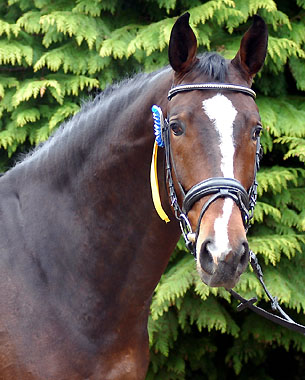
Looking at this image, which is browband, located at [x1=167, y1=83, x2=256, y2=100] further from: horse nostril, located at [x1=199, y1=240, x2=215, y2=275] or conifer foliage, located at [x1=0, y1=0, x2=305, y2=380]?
conifer foliage, located at [x1=0, y1=0, x2=305, y2=380]

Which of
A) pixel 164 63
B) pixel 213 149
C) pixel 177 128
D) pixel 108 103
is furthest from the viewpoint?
pixel 164 63

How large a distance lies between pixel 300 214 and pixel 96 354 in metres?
2.61

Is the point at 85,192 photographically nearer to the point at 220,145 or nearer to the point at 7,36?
the point at 220,145

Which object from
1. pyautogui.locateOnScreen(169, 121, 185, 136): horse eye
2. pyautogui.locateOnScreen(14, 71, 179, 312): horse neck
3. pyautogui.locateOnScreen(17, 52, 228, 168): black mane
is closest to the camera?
pyautogui.locateOnScreen(169, 121, 185, 136): horse eye

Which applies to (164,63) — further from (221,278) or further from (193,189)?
(221,278)

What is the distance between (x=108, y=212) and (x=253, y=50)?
3.11 feet

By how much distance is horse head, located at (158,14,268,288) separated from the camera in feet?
5.93

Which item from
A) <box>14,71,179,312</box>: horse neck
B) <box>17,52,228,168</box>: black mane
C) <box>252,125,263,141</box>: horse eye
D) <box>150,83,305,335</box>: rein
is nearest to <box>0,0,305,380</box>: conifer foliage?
<box>17,52,228,168</box>: black mane

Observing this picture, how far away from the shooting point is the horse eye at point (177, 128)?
200 cm

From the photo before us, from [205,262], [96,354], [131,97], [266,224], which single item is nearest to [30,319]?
[96,354]


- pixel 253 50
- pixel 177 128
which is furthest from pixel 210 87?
pixel 253 50

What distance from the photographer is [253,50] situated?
221 cm

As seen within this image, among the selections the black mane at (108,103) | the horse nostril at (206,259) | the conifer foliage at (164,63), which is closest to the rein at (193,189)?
the horse nostril at (206,259)

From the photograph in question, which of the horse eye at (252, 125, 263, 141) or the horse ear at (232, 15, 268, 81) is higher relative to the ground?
the horse ear at (232, 15, 268, 81)
